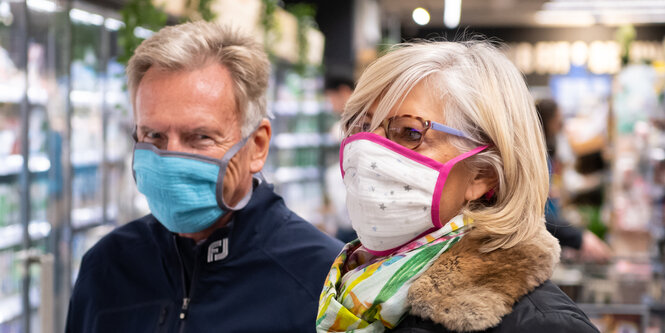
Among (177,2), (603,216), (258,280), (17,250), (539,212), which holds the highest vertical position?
(177,2)

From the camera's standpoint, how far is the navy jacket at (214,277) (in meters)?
1.70

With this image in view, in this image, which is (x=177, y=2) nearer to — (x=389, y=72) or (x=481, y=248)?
(x=389, y=72)

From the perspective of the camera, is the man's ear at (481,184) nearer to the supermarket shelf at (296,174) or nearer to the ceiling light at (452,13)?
the supermarket shelf at (296,174)

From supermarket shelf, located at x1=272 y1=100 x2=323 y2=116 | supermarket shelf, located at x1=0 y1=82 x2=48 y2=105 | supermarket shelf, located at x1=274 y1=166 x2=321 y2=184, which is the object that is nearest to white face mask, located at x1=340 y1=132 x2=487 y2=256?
supermarket shelf, located at x1=0 y1=82 x2=48 y2=105

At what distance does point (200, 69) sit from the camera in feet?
5.87

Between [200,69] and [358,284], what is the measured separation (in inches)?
32.4

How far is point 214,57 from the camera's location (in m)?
1.83

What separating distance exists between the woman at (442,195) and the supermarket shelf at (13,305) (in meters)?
2.52

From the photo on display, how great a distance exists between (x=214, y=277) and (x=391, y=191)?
644 millimetres

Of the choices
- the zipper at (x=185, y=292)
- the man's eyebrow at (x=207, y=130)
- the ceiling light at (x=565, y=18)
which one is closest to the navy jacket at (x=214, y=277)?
the zipper at (x=185, y=292)

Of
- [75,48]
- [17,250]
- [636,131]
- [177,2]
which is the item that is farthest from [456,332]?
[636,131]

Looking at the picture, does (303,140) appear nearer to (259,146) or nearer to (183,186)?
(259,146)

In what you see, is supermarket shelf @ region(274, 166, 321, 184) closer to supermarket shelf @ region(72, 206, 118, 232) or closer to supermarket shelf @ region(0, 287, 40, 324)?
supermarket shelf @ region(72, 206, 118, 232)

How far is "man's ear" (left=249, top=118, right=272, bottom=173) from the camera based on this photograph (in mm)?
1915
